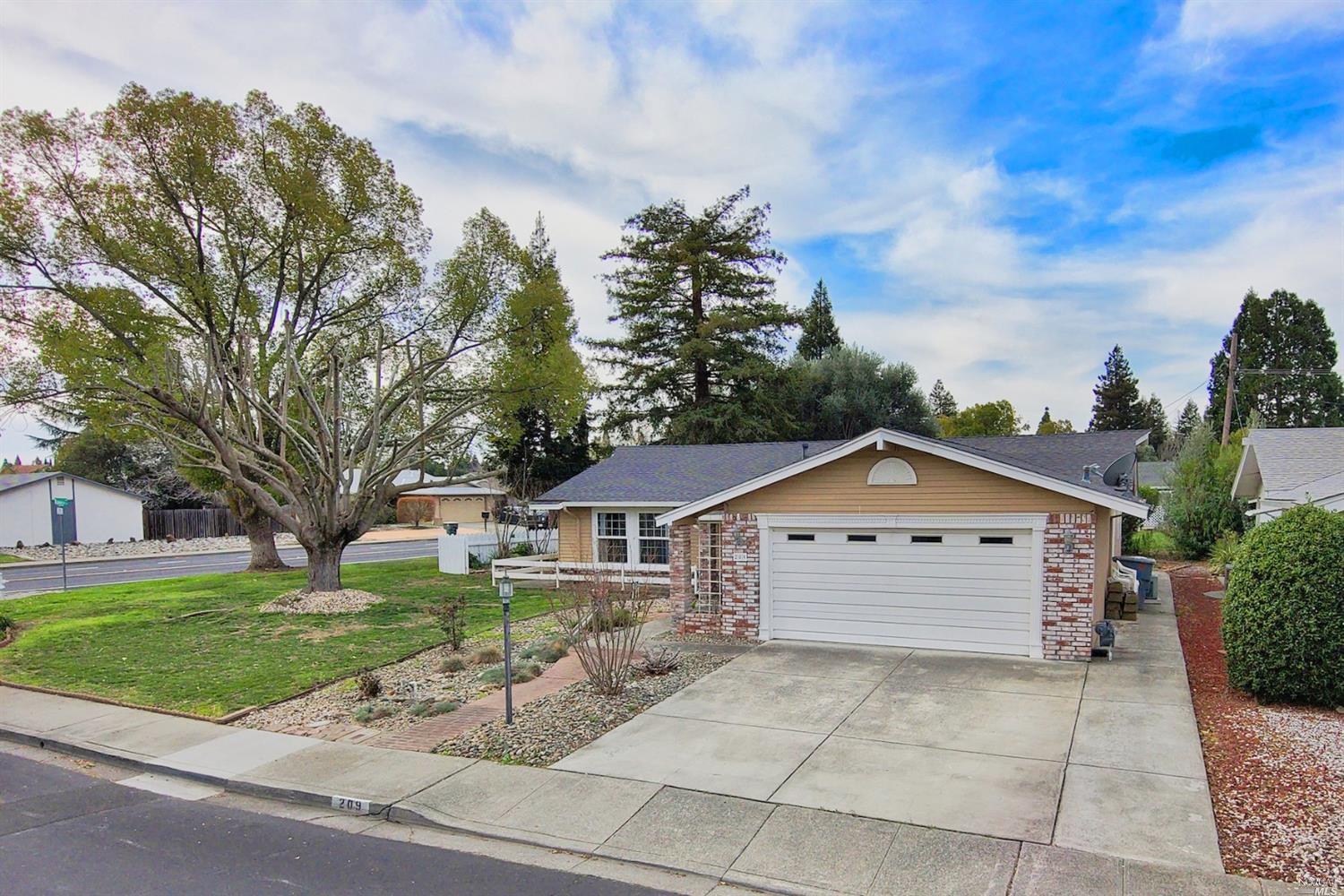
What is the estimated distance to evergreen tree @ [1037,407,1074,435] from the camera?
68.4 metres

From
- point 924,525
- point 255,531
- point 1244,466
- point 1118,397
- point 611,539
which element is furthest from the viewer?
point 1118,397

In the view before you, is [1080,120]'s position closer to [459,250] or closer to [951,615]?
[951,615]

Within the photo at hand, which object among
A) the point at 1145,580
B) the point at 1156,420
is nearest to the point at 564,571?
the point at 1145,580

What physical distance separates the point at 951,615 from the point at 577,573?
9.96 meters

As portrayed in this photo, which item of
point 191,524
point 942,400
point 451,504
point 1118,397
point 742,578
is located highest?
point 942,400

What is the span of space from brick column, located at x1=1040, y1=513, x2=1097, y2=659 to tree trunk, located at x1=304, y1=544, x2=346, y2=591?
1465 cm

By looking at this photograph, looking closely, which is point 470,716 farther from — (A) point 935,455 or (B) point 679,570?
(A) point 935,455

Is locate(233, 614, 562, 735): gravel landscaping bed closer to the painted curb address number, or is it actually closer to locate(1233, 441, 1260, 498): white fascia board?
the painted curb address number

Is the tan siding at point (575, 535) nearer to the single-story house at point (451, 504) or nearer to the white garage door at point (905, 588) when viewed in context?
the white garage door at point (905, 588)

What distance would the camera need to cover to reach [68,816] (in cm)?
642

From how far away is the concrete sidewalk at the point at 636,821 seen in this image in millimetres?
4984

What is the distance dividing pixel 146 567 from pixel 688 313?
26851 millimetres

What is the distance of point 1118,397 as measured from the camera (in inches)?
2495

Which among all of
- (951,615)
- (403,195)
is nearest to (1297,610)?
(951,615)
